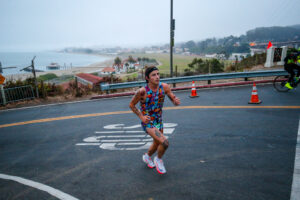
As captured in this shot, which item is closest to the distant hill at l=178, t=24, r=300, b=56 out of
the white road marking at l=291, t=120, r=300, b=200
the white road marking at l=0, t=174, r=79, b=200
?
the white road marking at l=291, t=120, r=300, b=200

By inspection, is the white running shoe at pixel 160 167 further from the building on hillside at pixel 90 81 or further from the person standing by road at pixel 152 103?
the building on hillside at pixel 90 81

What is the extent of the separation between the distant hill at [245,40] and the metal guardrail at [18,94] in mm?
15622

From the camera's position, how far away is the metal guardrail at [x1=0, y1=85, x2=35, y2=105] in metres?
12.9

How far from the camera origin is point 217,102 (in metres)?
8.98

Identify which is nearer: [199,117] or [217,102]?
[199,117]

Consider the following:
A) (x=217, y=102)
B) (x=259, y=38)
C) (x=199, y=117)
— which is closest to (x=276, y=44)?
(x=259, y=38)

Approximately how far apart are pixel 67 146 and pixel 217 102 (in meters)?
6.18

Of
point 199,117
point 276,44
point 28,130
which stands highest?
point 276,44

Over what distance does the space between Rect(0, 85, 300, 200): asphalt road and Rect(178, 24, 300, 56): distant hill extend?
12.0m

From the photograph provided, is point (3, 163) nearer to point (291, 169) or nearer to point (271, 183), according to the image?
point (271, 183)

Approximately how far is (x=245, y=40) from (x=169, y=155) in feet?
63.2

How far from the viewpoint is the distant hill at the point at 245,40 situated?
1868cm

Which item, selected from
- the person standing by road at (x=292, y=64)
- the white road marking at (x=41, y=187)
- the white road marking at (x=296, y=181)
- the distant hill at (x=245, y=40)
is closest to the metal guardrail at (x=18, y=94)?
the white road marking at (x=41, y=187)

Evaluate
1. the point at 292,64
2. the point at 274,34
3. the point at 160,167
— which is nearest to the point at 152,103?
the point at 160,167
